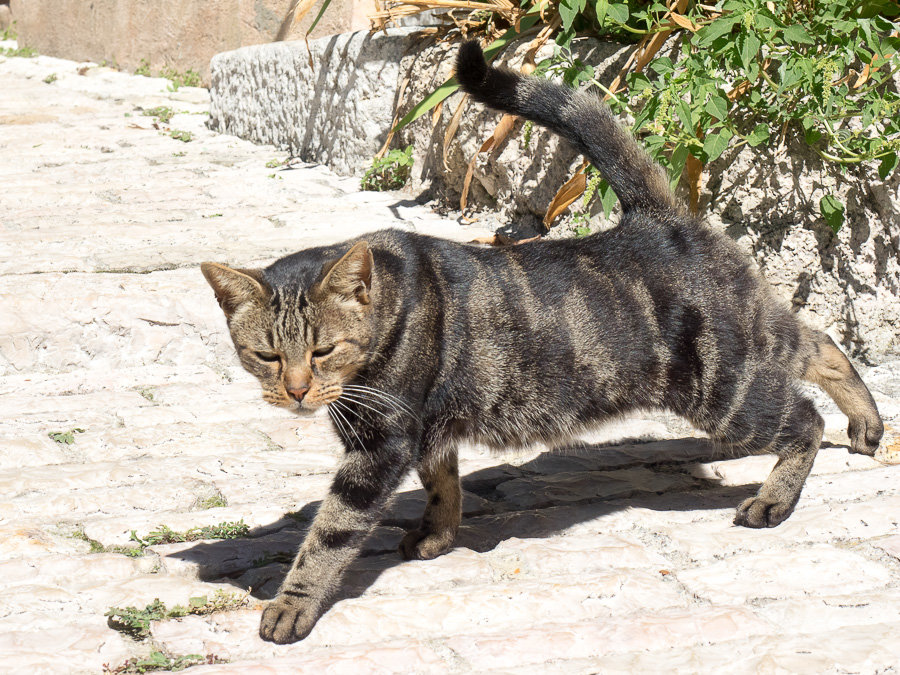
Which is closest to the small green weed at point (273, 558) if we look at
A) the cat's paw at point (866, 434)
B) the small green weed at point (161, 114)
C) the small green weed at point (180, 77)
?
the cat's paw at point (866, 434)

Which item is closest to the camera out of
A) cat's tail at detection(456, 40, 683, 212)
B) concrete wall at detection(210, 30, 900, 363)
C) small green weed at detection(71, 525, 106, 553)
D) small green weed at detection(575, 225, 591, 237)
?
small green weed at detection(71, 525, 106, 553)

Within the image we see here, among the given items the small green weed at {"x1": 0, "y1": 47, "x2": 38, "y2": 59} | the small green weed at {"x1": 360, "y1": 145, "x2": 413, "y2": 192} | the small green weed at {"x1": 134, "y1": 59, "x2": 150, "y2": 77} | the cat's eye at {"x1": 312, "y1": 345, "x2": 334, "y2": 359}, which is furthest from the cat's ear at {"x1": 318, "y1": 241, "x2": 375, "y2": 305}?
the small green weed at {"x1": 0, "y1": 47, "x2": 38, "y2": 59}

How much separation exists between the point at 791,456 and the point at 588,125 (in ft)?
4.30

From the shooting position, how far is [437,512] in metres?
2.95

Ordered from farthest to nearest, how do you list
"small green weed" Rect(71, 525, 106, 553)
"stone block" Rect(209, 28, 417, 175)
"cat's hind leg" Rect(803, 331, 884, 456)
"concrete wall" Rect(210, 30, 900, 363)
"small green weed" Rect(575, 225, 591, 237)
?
"stone block" Rect(209, 28, 417, 175)
"small green weed" Rect(575, 225, 591, 237)
"concrete wall" Rect(210, 30, 900, 363)
"cat's hind leg" Rect(803, 331, 884, 456)
"small green weed" Rect(71, 525, 106, 553)

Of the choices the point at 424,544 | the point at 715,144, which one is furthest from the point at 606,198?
the point at 424,544

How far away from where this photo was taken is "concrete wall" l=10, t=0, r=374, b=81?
26.2 feet

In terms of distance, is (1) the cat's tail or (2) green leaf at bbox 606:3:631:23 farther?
(2) green leaf at bbox 606:3:631:23

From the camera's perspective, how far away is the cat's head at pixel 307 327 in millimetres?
2594

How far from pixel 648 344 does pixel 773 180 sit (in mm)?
1671

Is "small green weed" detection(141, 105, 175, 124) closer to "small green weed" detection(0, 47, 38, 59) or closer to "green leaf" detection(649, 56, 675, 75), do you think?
"small green weed" detection(0, 47, 38, 59)

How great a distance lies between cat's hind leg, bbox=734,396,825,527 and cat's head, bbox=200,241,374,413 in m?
1.38

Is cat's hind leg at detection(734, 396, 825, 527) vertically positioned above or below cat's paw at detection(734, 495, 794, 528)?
above

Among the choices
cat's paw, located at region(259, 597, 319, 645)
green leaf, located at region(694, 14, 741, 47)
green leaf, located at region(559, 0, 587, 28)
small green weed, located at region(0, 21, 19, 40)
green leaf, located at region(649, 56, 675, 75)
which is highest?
green leaf, located at region(694, 14, 741, 47)
